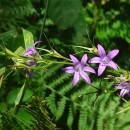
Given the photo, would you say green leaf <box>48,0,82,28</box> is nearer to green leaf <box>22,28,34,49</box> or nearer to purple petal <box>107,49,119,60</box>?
green leaf <box>22,28,34,49</box>

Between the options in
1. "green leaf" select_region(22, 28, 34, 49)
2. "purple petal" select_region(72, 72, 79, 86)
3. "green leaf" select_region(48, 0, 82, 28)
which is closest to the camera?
"purple petal" select_region(72, 72, 79, 86)

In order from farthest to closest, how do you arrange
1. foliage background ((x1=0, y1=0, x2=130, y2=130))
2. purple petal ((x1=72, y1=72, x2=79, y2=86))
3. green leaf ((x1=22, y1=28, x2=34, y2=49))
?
foliage background ((x1=0, y1=0, x2=130, y2=130)) → green leaf ((x1=22, y1=28, x2=34, y2=49)) → purple petal ((x1=72, y1=72, x2=79, y2=86))

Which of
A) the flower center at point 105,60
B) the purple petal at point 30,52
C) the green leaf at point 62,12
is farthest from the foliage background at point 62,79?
the purple petal at point 30,52

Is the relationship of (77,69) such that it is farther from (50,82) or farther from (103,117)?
(50,82)

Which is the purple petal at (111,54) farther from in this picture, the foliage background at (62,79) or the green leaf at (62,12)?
the green leaf at (62,12)

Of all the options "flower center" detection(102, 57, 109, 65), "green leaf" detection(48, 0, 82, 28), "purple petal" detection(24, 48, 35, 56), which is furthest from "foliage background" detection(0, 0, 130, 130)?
"purple petal" detection(24, 48, 35, 56)

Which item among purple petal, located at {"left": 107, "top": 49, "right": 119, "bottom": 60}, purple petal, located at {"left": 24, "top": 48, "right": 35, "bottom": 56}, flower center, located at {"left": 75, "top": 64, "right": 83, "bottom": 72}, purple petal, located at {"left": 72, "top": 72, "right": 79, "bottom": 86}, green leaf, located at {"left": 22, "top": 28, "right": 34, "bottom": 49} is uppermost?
purple petal, located at {"left": 24, "top": 48, "right": 35, "bottom": 56}

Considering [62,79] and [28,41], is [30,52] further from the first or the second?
[62,79]

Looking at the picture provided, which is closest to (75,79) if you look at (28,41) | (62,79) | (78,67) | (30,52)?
(78,67)
